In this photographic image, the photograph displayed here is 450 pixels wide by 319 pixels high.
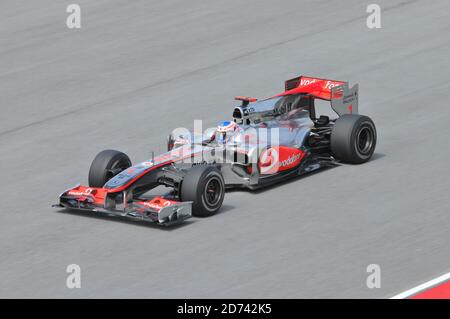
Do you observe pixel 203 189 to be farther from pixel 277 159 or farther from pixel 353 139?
pixel 353 139

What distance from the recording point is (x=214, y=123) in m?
19.2

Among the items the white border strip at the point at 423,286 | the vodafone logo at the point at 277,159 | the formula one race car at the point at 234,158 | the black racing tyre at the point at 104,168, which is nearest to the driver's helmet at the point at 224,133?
the formula one race car at the point at 234,158

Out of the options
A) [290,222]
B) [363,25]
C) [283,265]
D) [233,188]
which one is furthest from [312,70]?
[283,265]

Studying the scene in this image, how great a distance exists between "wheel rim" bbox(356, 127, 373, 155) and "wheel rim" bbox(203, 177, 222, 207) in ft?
9.27

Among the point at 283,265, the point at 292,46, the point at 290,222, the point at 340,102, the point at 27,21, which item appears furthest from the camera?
the point at 27,21

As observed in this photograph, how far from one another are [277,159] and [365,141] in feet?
5.63

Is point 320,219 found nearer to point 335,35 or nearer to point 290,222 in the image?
point 290,222

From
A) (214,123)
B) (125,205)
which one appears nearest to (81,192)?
(125,205)

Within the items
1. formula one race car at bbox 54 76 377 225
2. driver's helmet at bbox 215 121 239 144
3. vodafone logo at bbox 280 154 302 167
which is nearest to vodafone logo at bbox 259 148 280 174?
formula one race car at bbox 54 76 377 225

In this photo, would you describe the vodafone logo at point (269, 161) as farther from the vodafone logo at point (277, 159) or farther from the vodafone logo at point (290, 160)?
the vodafone logo at point (290, 160)

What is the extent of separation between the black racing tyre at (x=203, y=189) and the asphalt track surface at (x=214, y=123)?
10.4 inches

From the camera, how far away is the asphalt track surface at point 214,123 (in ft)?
41.2

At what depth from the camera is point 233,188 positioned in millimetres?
15547
